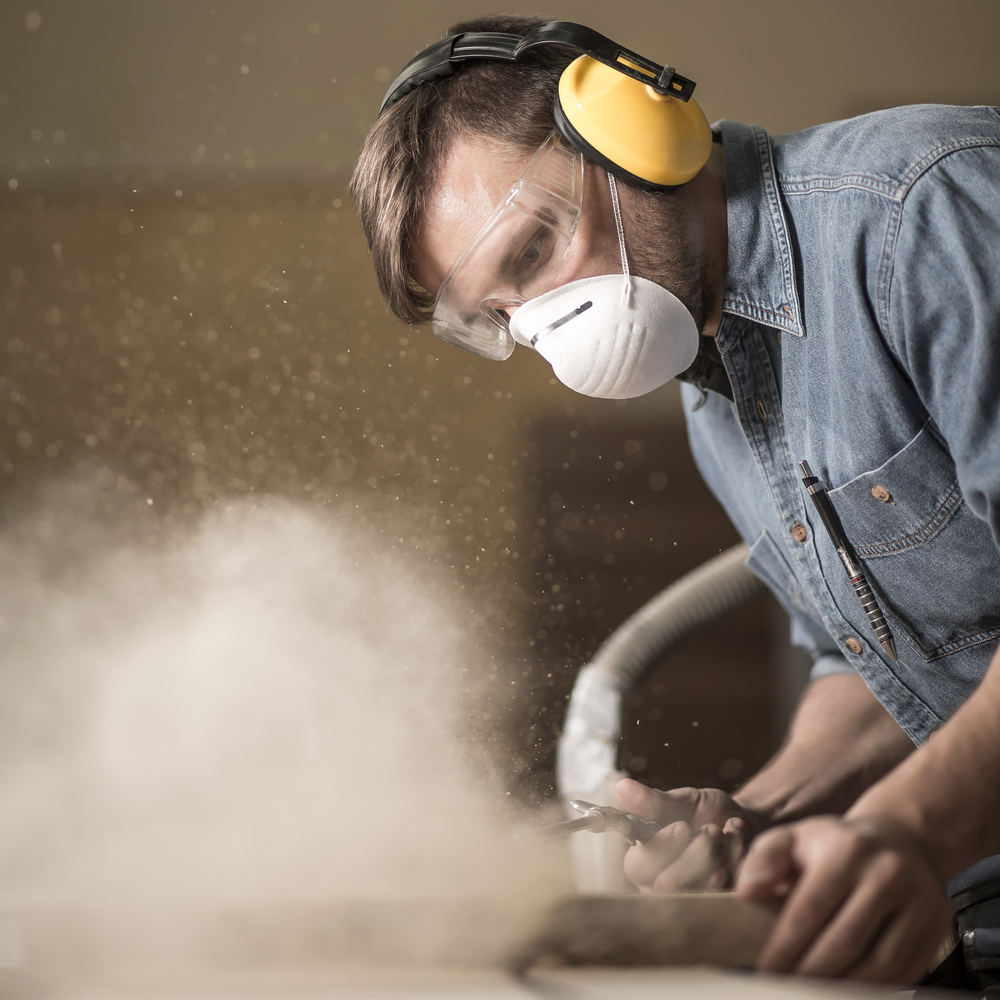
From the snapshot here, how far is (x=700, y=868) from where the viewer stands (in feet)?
3.06

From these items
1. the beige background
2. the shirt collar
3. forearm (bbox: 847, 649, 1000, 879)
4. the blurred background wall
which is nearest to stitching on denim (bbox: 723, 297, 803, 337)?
the shirt collar

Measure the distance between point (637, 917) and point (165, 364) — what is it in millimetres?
2401

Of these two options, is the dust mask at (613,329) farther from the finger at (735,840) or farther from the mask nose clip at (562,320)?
the finger at (735,840)

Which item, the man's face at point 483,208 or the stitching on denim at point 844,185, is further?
the man's face at point 483,208

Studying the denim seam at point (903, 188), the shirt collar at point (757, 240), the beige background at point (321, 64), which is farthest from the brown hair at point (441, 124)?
the beige background at point (321, 64)

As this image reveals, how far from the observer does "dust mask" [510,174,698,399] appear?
0.97 metres

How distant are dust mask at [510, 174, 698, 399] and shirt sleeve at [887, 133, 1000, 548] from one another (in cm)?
26

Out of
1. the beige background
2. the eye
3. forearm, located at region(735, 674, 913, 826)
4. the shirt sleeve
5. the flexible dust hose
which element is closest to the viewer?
the shirt sleeve

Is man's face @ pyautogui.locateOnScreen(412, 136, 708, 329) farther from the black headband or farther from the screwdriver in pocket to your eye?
the screwdriver in pocket

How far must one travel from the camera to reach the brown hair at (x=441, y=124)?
1001 mm

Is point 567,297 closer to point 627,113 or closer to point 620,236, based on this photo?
point 620,236

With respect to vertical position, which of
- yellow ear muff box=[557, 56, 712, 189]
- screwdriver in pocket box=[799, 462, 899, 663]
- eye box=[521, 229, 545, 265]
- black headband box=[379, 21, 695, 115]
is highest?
black headband box=[379, 21, 695, 115]

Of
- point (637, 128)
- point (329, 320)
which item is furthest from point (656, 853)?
point (329, 320)

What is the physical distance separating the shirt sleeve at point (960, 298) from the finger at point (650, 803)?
0.46 metres
